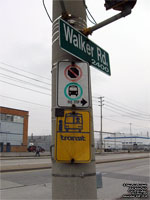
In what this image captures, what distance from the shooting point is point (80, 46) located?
282cm

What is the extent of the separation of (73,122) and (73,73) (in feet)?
2.00

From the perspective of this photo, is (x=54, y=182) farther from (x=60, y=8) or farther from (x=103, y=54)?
(x=60, y=8)

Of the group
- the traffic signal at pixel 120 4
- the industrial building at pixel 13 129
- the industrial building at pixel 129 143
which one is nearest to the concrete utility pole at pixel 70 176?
the traffic signal at pixel 120 4

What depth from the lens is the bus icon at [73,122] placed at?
8.09ft

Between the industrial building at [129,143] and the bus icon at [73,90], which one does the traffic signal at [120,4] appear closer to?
the bus icon at [73,90]

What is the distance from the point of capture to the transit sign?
8.50 ft

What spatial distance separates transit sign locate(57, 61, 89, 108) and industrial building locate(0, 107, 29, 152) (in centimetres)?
4332

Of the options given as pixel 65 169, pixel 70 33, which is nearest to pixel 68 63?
pixel 70 33

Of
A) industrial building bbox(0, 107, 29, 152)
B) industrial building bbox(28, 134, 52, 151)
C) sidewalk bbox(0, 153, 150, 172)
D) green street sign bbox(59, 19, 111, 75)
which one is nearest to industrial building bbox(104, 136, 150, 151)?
industrial building bbox(28, 134, 52, 151)

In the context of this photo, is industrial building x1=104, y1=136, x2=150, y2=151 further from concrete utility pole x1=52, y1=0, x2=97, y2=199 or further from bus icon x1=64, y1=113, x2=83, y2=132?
bus icon x1=64, y1=113, x2=83, y2=132

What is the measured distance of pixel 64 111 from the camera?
8.25ft

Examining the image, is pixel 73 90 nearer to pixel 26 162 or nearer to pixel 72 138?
→ pixel 72 138

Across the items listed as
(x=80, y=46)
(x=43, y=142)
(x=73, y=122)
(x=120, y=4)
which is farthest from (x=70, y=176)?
(x=43, y=142)

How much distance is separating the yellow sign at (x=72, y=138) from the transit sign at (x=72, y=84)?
140mm
